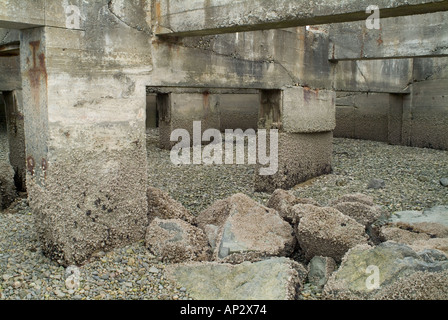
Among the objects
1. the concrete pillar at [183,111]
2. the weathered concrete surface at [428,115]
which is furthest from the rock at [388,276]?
the weathered concrete surface at [428,115]

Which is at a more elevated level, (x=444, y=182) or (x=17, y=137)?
(x=17, y=137)

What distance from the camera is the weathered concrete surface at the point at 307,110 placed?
605cm

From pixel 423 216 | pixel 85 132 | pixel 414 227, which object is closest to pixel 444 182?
pixel 423 216

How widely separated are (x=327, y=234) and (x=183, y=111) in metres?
6.60

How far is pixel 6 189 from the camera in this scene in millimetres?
5434

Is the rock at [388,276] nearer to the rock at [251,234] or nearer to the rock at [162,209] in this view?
the rock at [251,234]

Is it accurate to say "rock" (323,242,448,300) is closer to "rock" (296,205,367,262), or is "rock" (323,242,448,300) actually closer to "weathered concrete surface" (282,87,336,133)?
"rock" (296,205,367,262)

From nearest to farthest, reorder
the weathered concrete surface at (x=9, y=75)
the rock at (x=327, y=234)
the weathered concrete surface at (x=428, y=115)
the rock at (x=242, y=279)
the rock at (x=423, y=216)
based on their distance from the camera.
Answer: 1. the rock at (x=242, y=279)
2. the rock at (x=327, y=234)
3. the rock at (x=423, y=216)
4. the weathered concrete surface at (x=9, y=75)
5. the weathered concrete surface at (x=428, y=115)

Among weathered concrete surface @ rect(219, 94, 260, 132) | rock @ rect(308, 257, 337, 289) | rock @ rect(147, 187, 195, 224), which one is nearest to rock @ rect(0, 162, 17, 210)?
rock @ rect(147, 187, 195, 224)

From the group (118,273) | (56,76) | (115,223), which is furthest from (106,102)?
(118,273)

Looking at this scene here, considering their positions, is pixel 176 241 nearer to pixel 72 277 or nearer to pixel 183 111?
pixel 72 277

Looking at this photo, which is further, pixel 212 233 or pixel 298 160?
pixel 298 160

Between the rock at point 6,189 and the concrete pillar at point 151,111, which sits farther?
the concrete pillar at point 151,111

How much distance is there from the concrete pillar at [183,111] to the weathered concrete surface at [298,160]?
3.73 metres
